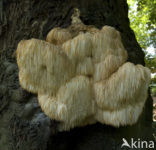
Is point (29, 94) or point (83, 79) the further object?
point (29, 94)

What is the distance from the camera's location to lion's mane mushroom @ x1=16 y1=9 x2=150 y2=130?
1.03m

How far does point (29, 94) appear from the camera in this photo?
1.28 meters

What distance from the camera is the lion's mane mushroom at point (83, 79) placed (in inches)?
40.5

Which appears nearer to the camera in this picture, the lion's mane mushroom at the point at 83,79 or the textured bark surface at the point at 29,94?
the lion's mane mushroom at the point at 83,79

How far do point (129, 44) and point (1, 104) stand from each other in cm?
156

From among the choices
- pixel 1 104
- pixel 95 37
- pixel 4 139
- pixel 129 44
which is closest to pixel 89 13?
pixel 95 37

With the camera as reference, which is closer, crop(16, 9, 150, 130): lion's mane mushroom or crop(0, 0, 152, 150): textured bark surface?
crop(16, 9, 150, 130): lion's mane mushroom

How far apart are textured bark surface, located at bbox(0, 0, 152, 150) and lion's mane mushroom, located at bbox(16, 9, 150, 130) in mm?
233

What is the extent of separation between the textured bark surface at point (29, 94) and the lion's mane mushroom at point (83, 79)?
0.23 metres

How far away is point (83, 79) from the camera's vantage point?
3.61 feet

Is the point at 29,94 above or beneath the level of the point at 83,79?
beneath

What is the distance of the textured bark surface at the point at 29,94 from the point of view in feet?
4.16

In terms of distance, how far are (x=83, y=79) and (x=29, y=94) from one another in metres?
0.51

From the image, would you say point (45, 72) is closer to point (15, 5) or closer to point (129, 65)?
point (129, 65)
